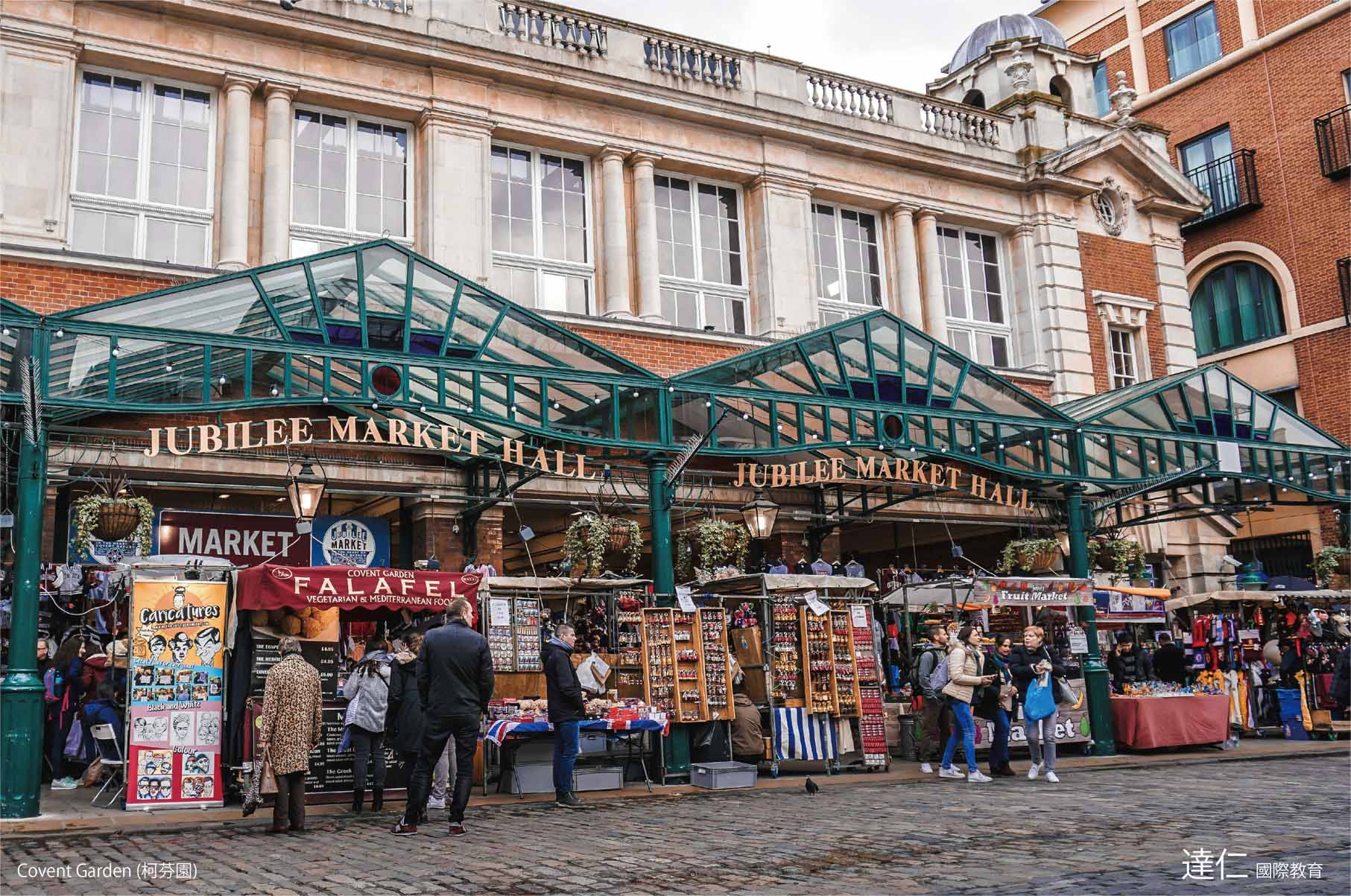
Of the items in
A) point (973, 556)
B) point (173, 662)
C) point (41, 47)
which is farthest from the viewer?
point (973, 556)

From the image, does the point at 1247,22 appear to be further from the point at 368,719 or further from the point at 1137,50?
the point at 368,719

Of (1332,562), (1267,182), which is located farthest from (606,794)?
(1267,182)

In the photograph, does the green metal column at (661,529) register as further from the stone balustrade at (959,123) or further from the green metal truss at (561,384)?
the stone balustrade at (959,123)

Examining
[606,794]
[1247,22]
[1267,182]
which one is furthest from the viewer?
[1247,22]

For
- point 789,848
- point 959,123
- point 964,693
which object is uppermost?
point 959,123

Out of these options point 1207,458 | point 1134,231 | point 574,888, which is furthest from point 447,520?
point 1134,231

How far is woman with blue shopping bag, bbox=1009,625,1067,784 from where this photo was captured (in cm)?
1415

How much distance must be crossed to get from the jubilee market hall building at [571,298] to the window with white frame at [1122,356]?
0.20 ft

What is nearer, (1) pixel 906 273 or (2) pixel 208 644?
(2) pixel 208 644

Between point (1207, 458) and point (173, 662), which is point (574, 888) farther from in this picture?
point (1207, 458)

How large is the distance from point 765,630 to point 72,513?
8.20 m

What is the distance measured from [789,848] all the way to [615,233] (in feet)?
40.1

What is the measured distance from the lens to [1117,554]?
19594 millimetres

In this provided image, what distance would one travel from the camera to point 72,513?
14438 mm
